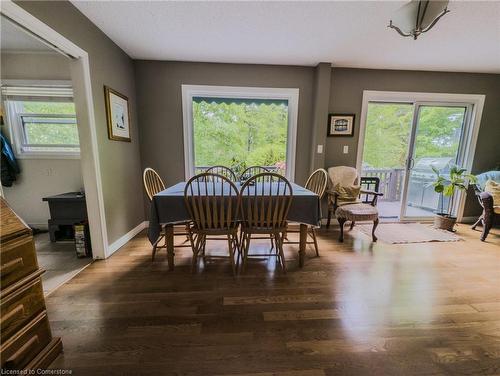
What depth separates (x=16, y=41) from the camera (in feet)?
7.69

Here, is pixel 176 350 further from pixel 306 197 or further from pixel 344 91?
pixel 344 91

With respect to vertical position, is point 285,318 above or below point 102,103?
below

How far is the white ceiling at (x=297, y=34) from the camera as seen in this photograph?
1796mm

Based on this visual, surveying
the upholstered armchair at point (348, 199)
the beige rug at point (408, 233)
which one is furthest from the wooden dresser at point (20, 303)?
the beige rug at point (408, 233)

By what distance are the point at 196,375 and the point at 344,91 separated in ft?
12.0

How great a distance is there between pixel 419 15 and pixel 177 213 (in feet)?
7.66

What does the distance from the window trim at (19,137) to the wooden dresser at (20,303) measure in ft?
7.51

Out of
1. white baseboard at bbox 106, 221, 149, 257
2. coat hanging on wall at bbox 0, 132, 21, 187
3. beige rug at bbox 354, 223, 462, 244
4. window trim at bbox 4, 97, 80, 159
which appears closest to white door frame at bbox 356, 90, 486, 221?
beige rug at bbox 354, 223, 462, 244

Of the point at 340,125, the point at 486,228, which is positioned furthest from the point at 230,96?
the point at 486,228

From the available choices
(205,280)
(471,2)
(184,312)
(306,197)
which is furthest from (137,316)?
(471,2)

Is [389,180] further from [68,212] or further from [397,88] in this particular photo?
[68,212]

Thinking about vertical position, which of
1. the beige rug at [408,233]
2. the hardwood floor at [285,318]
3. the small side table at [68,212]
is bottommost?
the hardwood floor at [285,318]

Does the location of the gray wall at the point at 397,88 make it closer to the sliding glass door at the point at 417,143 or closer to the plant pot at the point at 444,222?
the sliding glass door at the point at 417,143

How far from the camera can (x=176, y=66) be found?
294 centimetres
